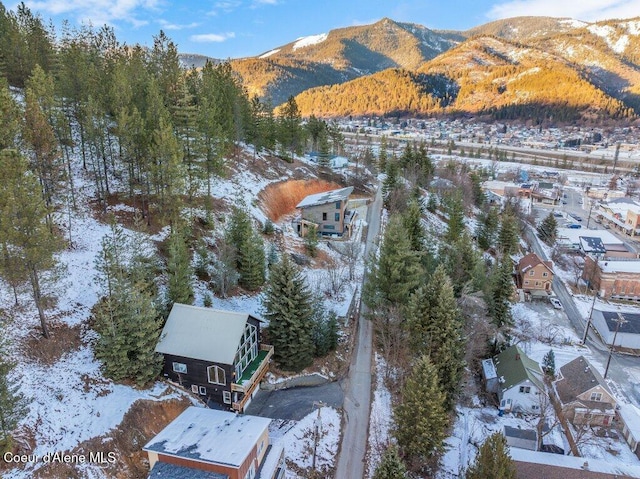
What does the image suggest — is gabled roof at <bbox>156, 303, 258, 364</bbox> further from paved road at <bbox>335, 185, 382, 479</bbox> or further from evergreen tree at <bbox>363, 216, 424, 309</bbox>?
evergreen tree at <bbox>363, 216, 424, 309</bbox>

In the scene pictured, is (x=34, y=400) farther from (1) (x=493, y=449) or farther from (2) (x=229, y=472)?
(1) (x=493, y=449)

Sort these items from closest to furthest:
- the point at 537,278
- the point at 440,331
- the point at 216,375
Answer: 1. the point at 216,375
2. the point at 440,331
3. the point at 537,278

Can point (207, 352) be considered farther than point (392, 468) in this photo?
Yes

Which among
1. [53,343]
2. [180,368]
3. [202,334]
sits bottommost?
[180,368]

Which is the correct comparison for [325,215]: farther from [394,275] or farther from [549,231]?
[549,231]

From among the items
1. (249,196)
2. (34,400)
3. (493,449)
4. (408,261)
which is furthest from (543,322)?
(34,400)

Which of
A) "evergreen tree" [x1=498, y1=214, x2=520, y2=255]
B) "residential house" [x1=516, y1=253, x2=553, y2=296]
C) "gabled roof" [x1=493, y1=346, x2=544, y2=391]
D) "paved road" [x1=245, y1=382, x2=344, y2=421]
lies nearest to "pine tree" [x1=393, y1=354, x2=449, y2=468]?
"paved road" [x1=245, y1=382, x2=344, y2=421]

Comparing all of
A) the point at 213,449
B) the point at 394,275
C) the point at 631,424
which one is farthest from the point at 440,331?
the point at 631,424
